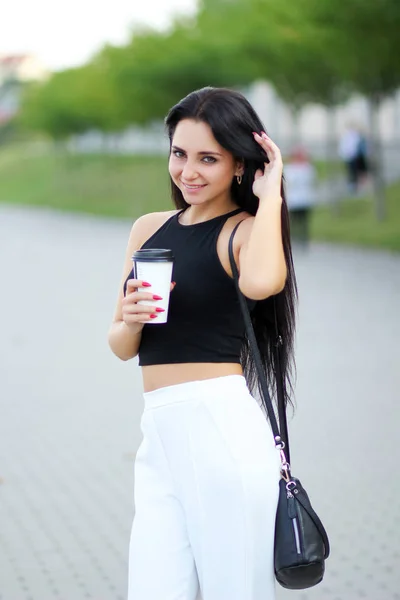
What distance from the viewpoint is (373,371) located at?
31.7 feet

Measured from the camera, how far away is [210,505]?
285 cm

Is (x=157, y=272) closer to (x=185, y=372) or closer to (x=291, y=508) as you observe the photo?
(x=185, y=372)

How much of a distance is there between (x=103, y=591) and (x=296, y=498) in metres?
2.19

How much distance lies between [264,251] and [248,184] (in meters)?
0.29

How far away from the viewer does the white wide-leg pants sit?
2830 millimetres

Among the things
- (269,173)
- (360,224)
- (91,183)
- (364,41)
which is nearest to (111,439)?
(269,173)

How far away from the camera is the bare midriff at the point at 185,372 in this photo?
291 centimetres

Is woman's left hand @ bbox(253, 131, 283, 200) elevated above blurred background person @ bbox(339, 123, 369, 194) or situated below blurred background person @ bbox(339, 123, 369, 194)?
below

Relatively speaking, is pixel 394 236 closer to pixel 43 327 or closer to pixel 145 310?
pixel 43 327

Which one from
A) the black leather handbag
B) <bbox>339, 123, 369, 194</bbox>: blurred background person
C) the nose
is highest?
<bbox>339, 123, 369, 194</bbox>: blurred background person

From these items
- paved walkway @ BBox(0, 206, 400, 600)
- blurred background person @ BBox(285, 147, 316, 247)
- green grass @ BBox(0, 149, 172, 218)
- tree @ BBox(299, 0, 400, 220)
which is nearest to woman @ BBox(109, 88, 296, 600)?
paved walkway @ BBox(0, 206, 400, 600)

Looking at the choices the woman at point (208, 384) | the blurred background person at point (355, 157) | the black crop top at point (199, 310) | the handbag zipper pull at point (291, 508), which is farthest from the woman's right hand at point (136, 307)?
the blurred background person at point (355, 157)

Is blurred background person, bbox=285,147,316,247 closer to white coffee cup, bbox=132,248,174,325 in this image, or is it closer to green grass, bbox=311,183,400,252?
green grass, bbox=311,183,400,252

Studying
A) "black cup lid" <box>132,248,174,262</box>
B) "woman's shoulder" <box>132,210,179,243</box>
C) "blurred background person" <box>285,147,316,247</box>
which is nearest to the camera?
"black cup lid" <box>132,248,174,262</box>
